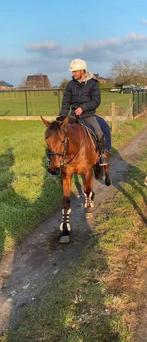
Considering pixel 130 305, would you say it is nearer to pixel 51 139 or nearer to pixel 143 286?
pixel 143 286

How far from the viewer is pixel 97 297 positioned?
505 cm

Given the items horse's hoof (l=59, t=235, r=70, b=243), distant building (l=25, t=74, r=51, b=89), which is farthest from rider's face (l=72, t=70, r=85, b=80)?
distant building (l=25, t=74, r=51, b=89)

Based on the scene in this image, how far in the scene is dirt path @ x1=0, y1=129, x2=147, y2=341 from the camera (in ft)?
17.1

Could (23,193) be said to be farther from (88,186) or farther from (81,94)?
(81,94)

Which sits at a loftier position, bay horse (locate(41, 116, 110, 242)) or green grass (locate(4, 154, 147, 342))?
bay horse (locate(41, 116, 110, 242))

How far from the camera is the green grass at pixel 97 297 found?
14.5ft

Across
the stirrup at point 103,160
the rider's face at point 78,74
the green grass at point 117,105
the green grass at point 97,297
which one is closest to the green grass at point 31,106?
the green grass at point 117,105

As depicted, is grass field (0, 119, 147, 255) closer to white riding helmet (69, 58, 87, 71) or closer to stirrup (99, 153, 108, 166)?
stirrup (99, 153, 108, 166)

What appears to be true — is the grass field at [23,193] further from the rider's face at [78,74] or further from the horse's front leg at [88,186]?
the rider's face at [78,74]

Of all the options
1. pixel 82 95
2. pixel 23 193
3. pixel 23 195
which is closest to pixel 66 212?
pixel 82 95

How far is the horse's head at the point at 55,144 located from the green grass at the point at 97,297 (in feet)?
4.33

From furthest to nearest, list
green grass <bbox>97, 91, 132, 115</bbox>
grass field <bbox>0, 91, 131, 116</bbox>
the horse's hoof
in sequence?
grass field <bbox>0, 91, 131, 116</bbox> → green grass <bbox>97, 91, 132, 115</bbox> → the horse's hoof

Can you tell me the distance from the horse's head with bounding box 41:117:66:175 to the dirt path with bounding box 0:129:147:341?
1213 millimetres

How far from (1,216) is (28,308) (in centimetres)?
314
